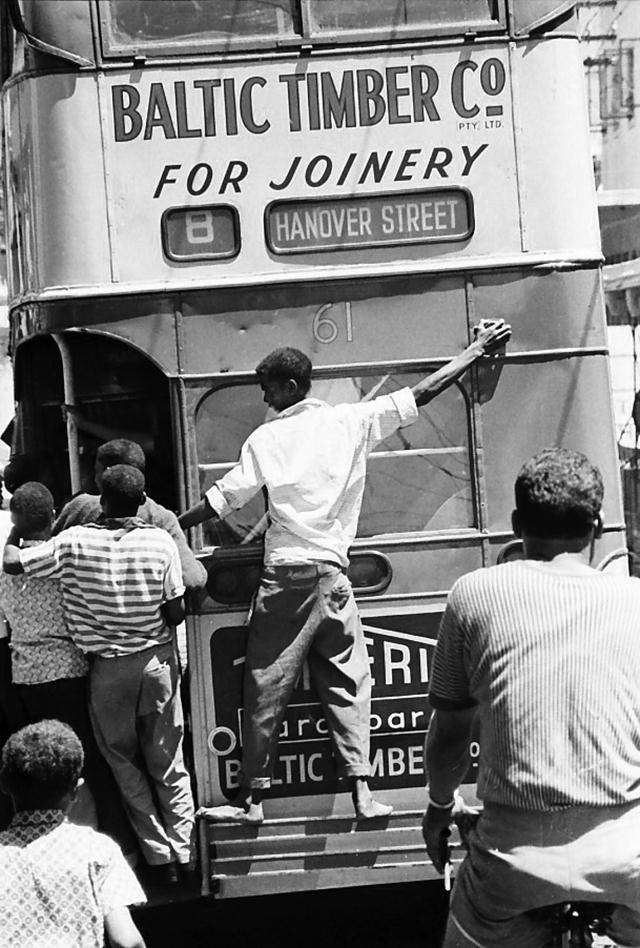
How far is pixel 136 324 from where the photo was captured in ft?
18.6

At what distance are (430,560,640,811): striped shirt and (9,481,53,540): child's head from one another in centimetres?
250

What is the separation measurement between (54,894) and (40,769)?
10.9 inches

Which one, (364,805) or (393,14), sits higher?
(393,14)

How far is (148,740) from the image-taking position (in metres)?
5.62

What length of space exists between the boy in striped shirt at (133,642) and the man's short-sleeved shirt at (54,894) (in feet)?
6.72

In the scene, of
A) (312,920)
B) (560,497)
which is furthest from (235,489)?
(312,920)

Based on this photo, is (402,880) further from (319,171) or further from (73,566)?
(319,171)

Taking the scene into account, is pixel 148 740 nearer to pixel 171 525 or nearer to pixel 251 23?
pixel 171 525

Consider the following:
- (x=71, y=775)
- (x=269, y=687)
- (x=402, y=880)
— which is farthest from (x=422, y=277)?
(x=71, y=775)

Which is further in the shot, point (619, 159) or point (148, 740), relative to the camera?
A: point (619, 159)

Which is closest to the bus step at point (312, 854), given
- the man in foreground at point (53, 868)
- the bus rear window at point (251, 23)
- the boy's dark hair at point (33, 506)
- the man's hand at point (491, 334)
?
the boy's dark hair at point (33, 506)

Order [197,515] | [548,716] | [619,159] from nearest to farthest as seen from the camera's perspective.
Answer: [548,716], [197,515], [619,159]

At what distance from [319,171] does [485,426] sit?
1096 millimetres

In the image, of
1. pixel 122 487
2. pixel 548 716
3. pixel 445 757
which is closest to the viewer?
pixel 548 716
